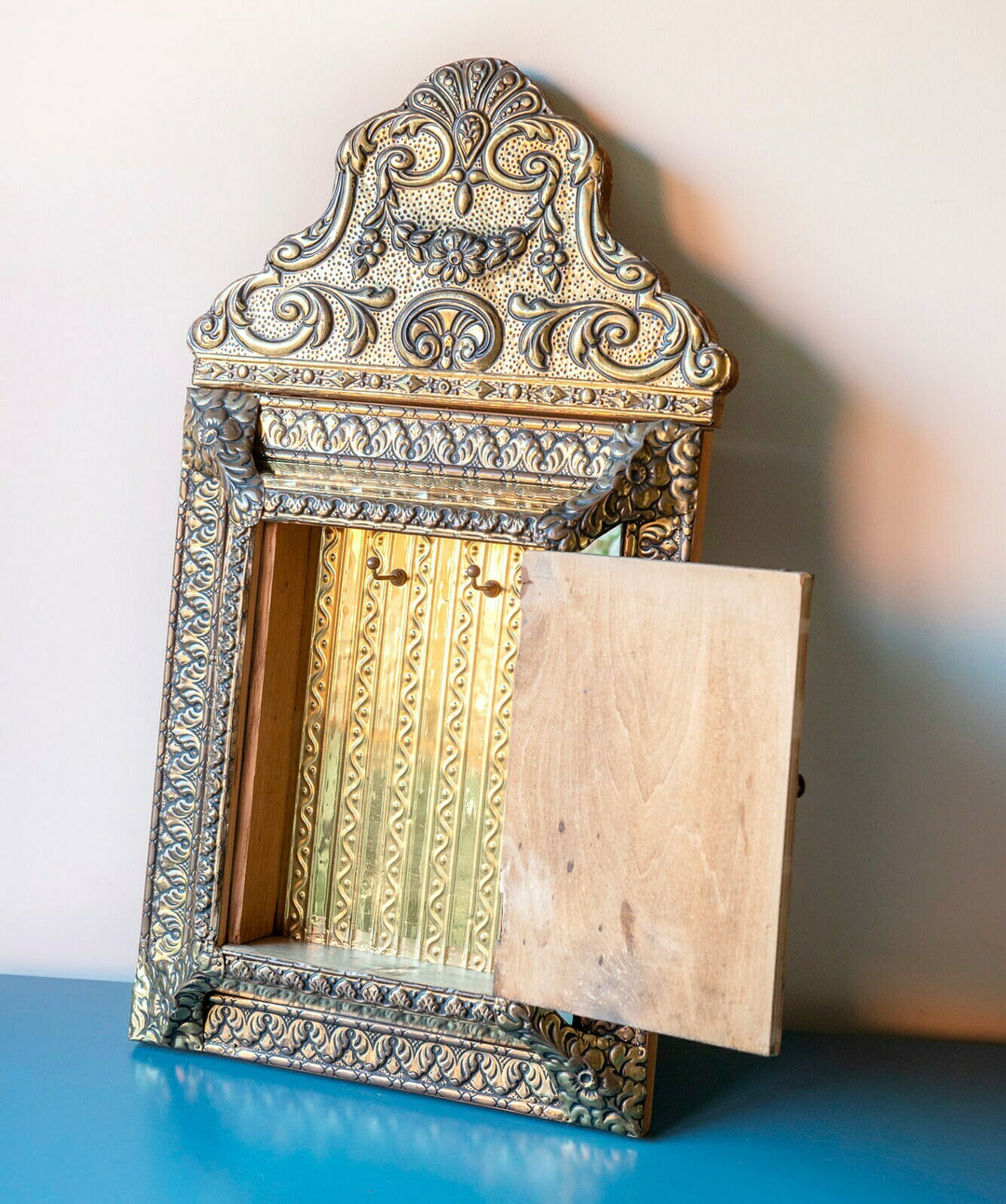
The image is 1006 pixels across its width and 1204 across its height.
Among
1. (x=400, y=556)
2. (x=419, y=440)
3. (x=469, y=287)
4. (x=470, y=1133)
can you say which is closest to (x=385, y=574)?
(x=400, y=556)

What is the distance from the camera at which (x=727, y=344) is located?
1.28 metres

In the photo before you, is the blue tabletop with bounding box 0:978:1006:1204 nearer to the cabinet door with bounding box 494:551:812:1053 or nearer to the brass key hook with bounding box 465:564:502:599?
the cabinet door with bounding box 494:551:812:1053

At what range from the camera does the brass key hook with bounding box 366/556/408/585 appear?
50.2 inches

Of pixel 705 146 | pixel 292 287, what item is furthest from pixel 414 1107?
pixel 705 146

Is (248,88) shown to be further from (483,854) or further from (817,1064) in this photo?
(817,1064)

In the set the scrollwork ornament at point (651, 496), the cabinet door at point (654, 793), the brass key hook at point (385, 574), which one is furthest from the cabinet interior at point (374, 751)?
the cabinet door at point (654, 793)

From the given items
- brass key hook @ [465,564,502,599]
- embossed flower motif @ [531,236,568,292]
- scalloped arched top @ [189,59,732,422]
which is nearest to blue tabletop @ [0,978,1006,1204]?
brass key hook @ [465,564,502,599]

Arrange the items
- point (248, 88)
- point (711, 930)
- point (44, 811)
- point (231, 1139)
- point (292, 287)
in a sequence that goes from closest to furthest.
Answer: point (711, 930) < point (231, 1139) < point (292, 287) < point (248, 88) < point (44, 811)

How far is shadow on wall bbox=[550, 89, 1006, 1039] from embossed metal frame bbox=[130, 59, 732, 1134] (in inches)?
6.0

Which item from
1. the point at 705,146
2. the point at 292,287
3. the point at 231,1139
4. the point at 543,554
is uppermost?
the point at 705,146

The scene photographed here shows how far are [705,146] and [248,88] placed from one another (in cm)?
50

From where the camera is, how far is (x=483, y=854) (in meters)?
1.26

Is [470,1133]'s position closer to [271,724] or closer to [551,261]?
[271,724]

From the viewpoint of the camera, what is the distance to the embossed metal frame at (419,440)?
3.69ft
